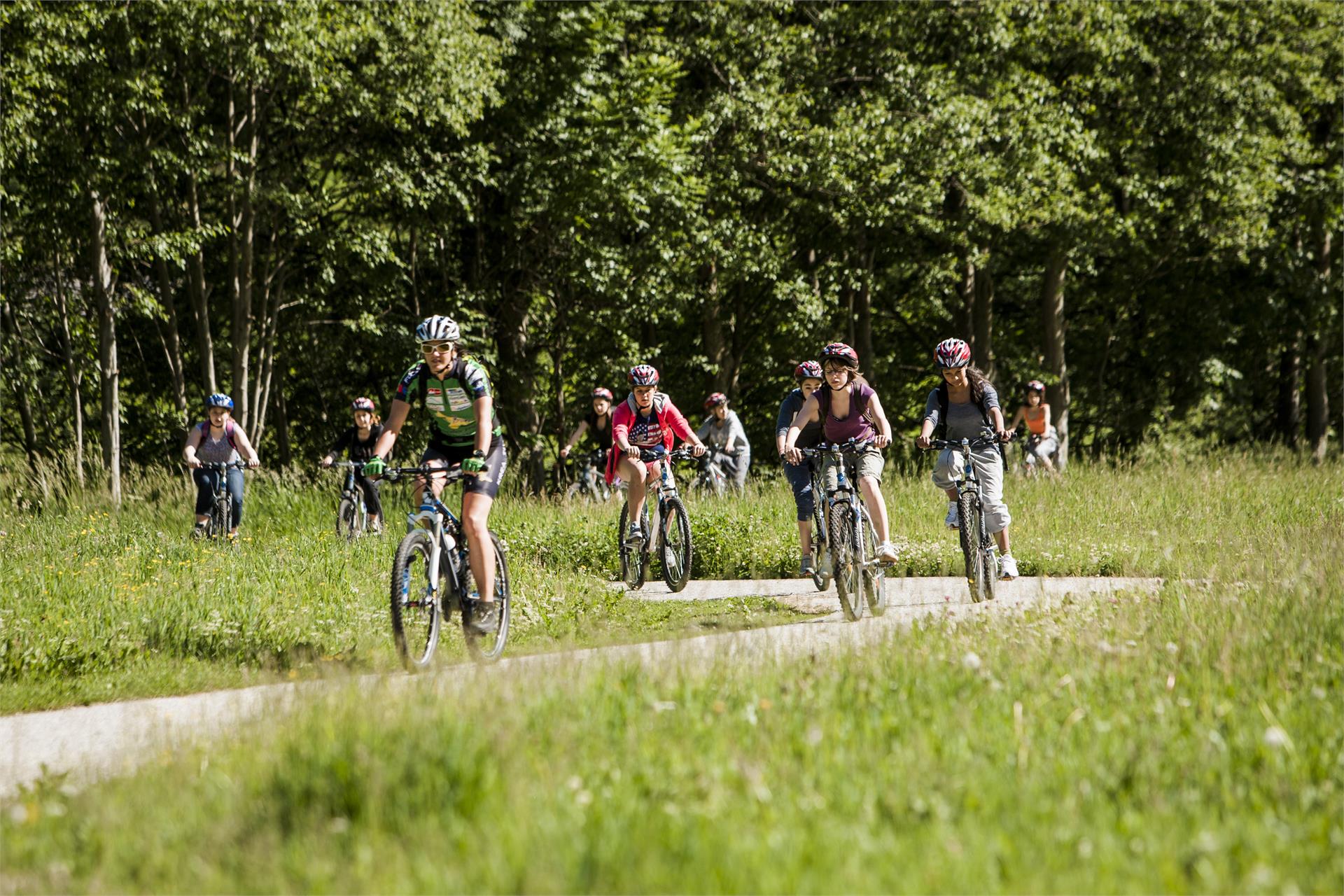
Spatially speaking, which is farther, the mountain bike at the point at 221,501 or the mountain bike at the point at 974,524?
the mountain bike at the point at 221,501

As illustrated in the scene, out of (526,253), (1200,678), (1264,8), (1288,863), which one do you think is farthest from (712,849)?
(1264,8)

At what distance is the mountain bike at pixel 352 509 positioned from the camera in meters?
14.1

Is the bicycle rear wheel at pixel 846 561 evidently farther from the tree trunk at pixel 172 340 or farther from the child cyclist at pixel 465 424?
the tree trunk at pixel 172 340

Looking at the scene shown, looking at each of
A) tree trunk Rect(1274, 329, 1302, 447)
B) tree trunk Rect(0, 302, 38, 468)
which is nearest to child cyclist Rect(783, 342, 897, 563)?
tree trunk Rect(0, 302, 38, 468)

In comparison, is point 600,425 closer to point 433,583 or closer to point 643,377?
point 643,377

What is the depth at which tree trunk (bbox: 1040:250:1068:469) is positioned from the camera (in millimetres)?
27391

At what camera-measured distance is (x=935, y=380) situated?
109 feet

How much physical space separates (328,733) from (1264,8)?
1102 inches

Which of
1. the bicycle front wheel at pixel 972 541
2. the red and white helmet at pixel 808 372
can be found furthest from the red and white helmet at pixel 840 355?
the red and white helmet at pixel 808 372

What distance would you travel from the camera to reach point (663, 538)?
10.8 m

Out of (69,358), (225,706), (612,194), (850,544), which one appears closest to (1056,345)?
(612,194)

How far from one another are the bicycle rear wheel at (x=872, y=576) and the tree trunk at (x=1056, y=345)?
63.9ft

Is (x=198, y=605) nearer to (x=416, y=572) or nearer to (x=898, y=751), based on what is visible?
(x=416, y=572)

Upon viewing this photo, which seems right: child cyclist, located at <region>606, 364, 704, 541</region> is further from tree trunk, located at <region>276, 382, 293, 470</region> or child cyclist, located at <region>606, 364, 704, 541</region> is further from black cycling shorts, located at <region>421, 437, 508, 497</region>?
tree trunk, located at <region>276, 382, 293, 470</region>
